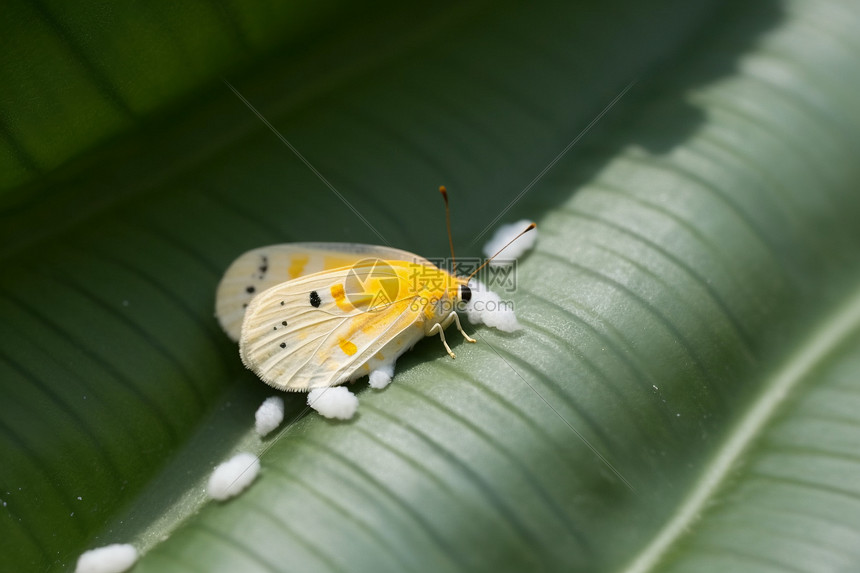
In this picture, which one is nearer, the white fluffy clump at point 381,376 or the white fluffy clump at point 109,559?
the white fluffy clump at point 109,559

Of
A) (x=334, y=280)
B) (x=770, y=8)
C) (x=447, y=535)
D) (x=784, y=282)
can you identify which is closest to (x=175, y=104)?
(x=334, y=280)

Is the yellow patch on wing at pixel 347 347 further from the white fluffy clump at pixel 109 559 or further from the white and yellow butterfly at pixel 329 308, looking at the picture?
the white fluffy clump at pixel 109 559

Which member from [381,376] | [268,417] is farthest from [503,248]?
[268,417]

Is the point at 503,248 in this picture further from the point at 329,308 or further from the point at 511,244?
the point at 329,308

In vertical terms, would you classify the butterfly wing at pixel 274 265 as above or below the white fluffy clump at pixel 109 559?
above

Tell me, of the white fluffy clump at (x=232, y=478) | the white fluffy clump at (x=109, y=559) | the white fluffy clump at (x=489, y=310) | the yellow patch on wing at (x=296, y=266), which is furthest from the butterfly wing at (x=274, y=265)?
the white fluffy clump at (x=109, y=559)

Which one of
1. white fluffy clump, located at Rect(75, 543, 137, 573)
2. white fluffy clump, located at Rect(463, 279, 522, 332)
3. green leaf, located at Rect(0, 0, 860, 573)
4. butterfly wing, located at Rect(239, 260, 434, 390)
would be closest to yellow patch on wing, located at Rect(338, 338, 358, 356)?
butterfly wing, located at Rect(239, 260, 434, 390)

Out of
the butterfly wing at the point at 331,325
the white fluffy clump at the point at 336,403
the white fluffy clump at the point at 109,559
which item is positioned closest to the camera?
the white fluffy clump at the point at 109,559
